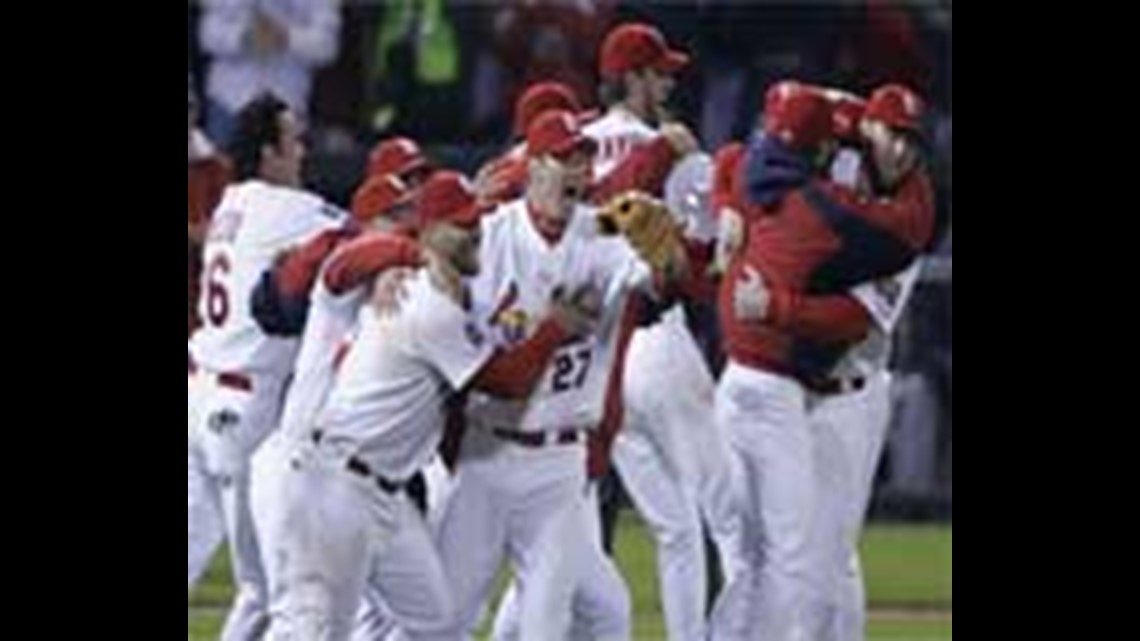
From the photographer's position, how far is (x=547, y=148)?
44.1 feet

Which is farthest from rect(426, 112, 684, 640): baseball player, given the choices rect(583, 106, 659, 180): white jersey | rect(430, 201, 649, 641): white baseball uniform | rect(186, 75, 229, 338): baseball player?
rect(186, 75, 229, 338): baseball player

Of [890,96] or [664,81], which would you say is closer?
[890,96]

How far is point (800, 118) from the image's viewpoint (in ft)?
47.2

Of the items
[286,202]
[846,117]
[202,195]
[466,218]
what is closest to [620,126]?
[846,117]

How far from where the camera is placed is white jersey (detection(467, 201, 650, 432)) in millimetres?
13281

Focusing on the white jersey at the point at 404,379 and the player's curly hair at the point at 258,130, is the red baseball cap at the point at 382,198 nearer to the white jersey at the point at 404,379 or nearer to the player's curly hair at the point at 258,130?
the white jersey at the point at 404,379

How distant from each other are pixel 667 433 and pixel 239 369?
132cm
